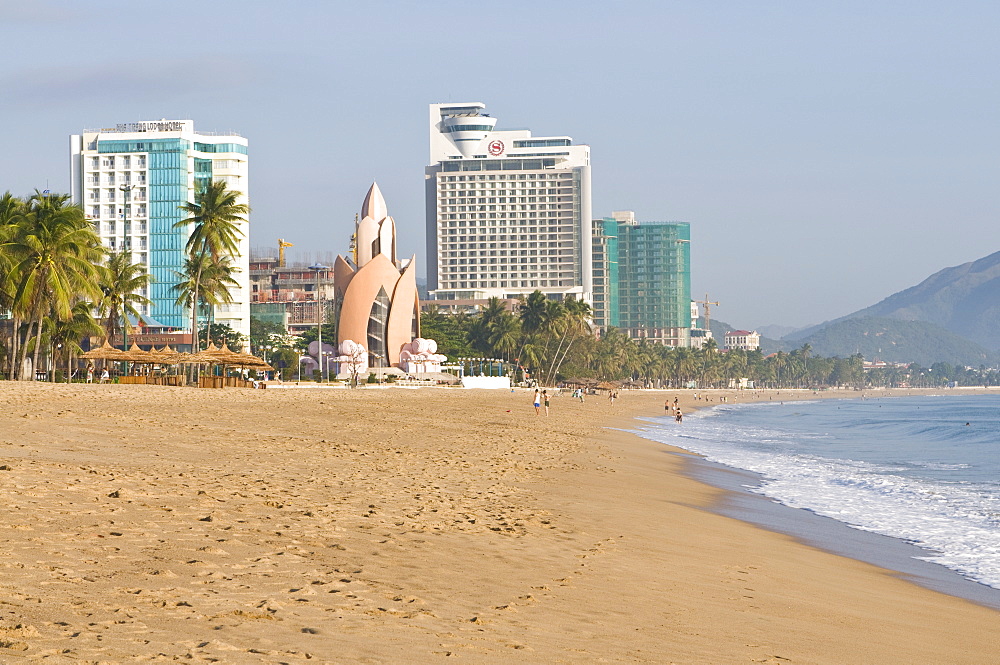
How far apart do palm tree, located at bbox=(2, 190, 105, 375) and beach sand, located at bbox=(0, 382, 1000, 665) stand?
2575 centimetres

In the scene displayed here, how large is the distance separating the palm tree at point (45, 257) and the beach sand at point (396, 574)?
25746 millimetres

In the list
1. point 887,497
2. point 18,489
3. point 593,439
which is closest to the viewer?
point 18,489

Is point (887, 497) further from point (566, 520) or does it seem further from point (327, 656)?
point (327, 656)

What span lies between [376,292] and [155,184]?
1648 inches

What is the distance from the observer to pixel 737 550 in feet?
36.6

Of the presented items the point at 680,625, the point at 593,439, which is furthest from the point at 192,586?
the point at 593,439

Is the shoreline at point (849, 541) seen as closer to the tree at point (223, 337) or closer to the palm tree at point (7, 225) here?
the palm tree at point (7, 225)

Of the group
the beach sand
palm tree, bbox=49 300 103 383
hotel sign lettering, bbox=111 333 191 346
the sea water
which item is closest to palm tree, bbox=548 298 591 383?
hotel sign lettering, bbox=111 333 191 346

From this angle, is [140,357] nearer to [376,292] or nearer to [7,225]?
[7,225]

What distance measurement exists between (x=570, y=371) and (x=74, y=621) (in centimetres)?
11627

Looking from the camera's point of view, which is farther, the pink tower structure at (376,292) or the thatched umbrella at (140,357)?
the pink tower structure at (376,292)

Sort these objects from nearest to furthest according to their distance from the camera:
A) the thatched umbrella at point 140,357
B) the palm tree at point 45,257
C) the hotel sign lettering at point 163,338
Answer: the palm tree at point 45,257 → the thatched umbrella at point 140,357 → the hotel sign lettering at point 163,338

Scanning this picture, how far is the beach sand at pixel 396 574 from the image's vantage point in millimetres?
5598

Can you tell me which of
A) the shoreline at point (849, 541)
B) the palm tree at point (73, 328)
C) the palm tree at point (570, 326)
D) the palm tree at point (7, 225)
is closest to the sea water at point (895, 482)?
the shoreline at point (849, 541)
